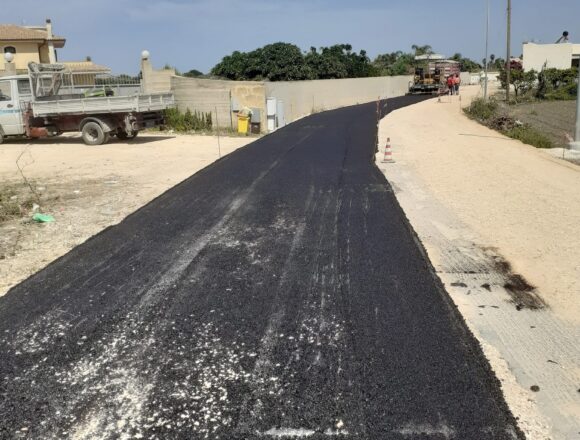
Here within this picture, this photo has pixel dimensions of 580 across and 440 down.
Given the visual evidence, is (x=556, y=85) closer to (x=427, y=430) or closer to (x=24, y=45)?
(x=24, y=45)

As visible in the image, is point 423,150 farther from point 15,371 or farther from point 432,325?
point 15,371

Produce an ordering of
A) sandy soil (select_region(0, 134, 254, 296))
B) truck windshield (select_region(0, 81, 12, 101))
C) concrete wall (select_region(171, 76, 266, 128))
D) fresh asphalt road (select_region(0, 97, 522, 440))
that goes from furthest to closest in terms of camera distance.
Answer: concrete wall (select_region(171, 76, 266, 128))
truck windshield (select_region(0, 81, 12, 101))
sandy soil (select_region(0, 134, 254, 296))
fresh asphalt road (select_region(0, 97, 522, 440))

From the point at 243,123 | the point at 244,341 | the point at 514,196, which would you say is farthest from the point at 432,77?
the point at 244,341

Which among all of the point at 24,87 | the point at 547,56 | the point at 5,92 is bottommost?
the point at 5,92

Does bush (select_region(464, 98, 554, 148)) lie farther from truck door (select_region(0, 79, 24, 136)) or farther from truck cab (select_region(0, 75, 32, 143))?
truck door (select_region(0, 79, 24, 136))

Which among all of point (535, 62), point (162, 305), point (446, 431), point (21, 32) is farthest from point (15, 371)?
point (535, 62)

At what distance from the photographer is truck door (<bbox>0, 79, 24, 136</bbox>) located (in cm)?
2062

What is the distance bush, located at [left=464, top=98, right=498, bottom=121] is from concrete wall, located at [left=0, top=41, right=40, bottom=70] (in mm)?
34830

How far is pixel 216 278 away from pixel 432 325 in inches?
98.4

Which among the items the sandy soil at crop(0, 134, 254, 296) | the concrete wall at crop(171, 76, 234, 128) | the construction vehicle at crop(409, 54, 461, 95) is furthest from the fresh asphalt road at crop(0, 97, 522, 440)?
the construction vehicle at crop(409, 54, 461, 95)

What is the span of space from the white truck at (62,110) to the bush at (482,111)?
15.8 m

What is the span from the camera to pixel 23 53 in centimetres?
4775

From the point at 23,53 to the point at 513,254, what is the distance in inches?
1939

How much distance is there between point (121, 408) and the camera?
13.2 feet
